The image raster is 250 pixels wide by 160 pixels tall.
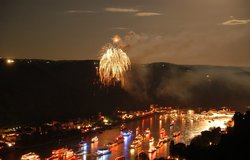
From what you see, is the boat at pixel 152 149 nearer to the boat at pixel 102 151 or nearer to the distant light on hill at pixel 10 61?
the boat at pixel 102 151

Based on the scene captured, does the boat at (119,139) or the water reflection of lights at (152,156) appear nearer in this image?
the water reflection of lights at (152,156)

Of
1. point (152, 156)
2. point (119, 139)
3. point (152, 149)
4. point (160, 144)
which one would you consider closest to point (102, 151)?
point (152, 156)

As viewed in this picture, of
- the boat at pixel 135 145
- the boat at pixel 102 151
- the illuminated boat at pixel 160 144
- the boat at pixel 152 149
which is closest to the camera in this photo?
the boat at pixel 102 151

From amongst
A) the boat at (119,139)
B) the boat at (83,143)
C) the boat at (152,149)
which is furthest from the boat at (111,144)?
the boat at (152,149)

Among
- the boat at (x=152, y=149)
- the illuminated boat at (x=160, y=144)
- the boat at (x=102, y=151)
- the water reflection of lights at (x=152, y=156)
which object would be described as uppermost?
the boat at (x=102, y=151)

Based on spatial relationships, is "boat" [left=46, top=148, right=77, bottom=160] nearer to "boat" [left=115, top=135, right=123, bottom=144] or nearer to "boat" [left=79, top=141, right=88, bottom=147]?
"boat" [left=79, top=141, right=88, bottom=147]

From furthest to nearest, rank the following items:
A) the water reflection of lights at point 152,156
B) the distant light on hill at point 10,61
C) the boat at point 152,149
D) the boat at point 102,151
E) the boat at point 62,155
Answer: the distant light on hill at point 10,61
the boat at point 152,149
the boat at point 102,151
the water reflection of lights at point 152,156
the boat at point 62,155

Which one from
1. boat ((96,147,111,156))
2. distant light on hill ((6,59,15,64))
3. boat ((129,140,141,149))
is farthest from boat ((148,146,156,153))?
distant light on hill ((6,59,15,64))

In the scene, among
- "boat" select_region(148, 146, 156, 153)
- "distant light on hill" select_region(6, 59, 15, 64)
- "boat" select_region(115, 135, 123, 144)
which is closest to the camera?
"boat" select_region(148, 146, 156, 153)

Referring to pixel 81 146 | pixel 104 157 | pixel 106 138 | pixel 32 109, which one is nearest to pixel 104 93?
pixel 32 109

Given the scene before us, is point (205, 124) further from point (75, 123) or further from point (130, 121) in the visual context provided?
point (75, 123)

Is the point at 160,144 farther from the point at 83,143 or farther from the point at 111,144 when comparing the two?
the point at 83,143

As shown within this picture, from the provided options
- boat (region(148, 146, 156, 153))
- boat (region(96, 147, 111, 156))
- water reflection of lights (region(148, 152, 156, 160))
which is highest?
boat (region(96, 147, 111, 156))
